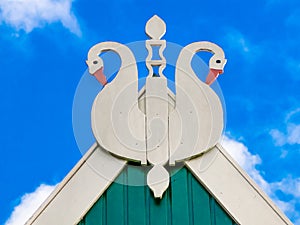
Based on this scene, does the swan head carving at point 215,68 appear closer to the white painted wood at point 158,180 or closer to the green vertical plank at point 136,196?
the white painted wood at point 158,180

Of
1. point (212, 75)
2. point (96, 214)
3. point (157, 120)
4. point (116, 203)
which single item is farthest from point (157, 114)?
point (96, 214)

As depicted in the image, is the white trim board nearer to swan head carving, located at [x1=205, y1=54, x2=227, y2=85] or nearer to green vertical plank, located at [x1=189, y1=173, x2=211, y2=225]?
green vertical plank, located at [x1=189, y1=173, x2=211, y2=225]

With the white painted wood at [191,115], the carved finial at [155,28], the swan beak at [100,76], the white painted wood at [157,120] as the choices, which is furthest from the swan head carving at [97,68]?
the white painted wood at [191,115]

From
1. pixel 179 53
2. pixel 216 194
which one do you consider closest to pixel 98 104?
pixel 179 53

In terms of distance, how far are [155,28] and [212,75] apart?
2.34 feet

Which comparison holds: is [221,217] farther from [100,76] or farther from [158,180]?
[100,76]

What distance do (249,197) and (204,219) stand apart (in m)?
0.41

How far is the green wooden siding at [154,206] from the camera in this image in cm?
596

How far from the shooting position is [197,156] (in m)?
6.22

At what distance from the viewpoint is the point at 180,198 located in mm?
6043

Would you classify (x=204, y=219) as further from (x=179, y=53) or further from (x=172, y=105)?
(x=179, y=53)

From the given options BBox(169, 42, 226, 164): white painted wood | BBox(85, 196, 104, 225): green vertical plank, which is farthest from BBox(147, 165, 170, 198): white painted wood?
BBox(85, 196, 104, 225): green vertical plank

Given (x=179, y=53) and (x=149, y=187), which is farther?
(x=179, y=53)

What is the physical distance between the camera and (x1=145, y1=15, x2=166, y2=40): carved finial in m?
6.78
